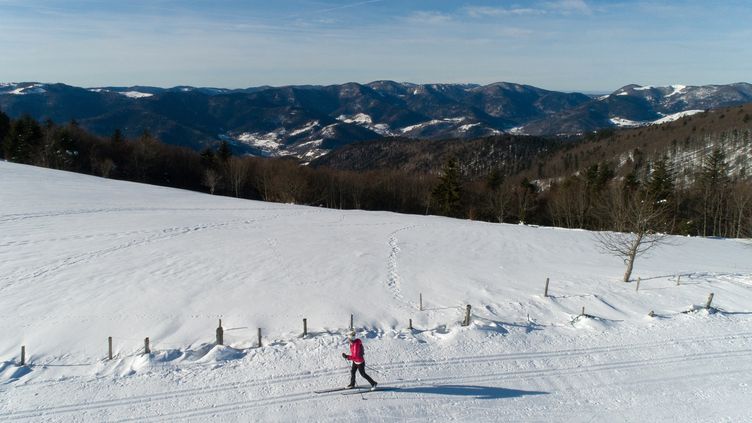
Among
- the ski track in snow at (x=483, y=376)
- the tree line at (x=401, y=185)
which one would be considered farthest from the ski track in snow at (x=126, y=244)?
the tree line at (x=401, y=185)

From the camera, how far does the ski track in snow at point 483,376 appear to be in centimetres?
1246

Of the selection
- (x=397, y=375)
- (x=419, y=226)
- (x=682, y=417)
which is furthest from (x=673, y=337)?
(x=419, y=226)

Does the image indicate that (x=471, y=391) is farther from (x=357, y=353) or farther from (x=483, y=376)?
(x=357, y=353)

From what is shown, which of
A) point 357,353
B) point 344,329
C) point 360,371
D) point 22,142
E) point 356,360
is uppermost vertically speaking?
point 22,142

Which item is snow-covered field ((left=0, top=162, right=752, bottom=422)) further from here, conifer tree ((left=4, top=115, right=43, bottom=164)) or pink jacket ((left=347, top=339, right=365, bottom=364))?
conifer tree ((left=4, top=115, right=43, bottom=164))

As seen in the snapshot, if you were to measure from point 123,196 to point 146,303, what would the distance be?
119 feet

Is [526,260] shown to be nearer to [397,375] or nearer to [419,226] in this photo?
[419,226]

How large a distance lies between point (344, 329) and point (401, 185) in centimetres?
8065

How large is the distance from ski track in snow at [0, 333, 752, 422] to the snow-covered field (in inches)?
2.7

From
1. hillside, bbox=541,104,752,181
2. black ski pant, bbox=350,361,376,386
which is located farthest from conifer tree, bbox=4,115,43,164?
hillside, bbox=541,104,752,181

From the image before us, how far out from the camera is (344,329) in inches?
722

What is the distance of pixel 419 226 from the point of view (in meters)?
47.1

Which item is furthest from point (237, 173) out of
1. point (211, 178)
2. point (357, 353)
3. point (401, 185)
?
point (357, 353)

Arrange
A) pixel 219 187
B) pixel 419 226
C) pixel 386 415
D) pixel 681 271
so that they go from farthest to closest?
pixel 219 187 → pixel 419 226 → pixel 681 271 → pixel 386 415
